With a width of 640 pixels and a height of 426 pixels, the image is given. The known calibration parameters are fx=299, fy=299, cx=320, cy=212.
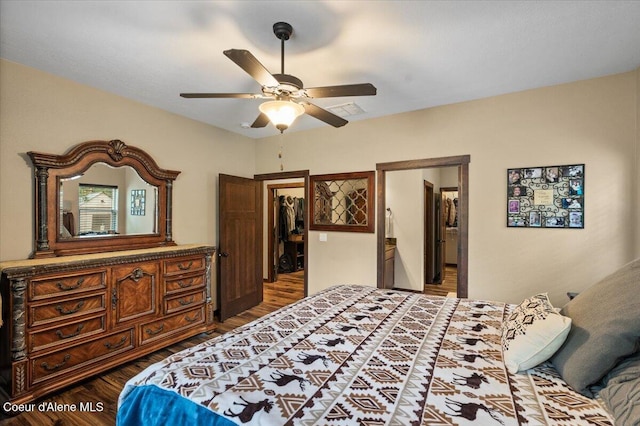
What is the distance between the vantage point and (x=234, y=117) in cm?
368

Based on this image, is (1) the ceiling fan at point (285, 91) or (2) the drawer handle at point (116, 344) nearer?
(1) the ceiling fan at point (285, 91)

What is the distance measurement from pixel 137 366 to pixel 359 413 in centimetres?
262

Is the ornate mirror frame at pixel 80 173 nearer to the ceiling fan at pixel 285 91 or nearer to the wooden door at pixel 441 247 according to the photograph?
the ceiling fan at pixel 285 91

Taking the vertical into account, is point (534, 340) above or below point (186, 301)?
above

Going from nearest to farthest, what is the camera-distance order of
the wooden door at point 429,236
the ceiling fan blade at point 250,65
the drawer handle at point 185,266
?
the ceiling fan blade at point 250,65
the drawer handle at point 185,266
the wooden door at point 429,236

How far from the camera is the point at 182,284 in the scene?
3207 mm

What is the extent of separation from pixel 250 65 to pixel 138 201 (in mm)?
2404

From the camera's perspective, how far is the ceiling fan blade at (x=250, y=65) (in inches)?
58.7

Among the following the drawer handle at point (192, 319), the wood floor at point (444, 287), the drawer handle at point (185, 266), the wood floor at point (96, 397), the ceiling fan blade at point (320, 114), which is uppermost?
the ceiling fan blade at point (320, 114)

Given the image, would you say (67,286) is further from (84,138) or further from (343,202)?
(343,202)

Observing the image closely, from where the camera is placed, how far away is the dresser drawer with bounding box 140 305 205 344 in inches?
114

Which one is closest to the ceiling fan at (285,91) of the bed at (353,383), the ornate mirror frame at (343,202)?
the bed at (353,383)

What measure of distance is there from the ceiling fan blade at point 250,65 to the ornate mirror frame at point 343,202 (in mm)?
2178

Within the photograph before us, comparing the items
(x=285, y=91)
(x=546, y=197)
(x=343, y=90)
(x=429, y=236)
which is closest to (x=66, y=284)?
(x=285, y=91)
